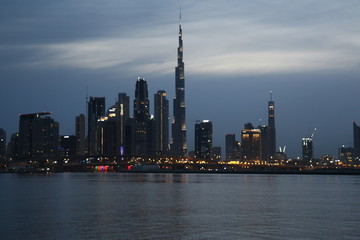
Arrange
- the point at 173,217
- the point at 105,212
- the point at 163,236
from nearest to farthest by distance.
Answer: the point at 163,236 → the point at 173,217 → the point at 105,212

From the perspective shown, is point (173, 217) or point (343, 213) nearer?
point (173, 217)

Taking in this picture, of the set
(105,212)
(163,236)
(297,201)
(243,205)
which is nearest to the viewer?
(163,236)

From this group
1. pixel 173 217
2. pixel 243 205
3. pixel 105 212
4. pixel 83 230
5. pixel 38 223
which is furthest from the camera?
pixel 243 205

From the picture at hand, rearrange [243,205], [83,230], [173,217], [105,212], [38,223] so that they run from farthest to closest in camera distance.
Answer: [243,205] → [105,212] → [173,217] → [38,223] → [83,230]

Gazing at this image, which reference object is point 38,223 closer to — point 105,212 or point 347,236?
point 105,212

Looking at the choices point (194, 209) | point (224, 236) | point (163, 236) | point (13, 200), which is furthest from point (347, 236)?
point (13, 200)

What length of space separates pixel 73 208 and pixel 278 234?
2754cm

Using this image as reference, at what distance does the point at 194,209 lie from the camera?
202 feet

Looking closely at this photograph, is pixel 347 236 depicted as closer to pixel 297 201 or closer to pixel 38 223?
pixel 38 223

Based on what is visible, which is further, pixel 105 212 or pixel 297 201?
pixel 297 201

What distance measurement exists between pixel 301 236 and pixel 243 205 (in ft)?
86.5

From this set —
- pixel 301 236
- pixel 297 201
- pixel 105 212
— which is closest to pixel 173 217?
pixel 105 212

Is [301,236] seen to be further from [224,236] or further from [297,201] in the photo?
[297,201]

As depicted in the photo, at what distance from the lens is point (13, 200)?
74.4 meters
